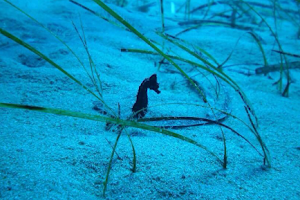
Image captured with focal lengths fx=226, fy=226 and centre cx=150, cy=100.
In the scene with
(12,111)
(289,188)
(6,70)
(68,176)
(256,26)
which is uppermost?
(256,26)

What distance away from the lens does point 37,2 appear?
3895 mm

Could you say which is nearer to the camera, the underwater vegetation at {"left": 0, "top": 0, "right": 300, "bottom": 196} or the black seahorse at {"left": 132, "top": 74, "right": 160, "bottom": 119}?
the underwater vegetation at {"left": 0, "top": 0, "right": 300, "bottom": 196}

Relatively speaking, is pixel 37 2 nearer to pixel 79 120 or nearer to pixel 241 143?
pixel 79 120

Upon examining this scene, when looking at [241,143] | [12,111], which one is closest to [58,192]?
[12,111]

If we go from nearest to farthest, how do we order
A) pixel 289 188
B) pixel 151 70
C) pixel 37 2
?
pixel 289 188 → pixel 151 70 → pixel 37 2

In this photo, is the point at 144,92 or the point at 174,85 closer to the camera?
the point at 144,92

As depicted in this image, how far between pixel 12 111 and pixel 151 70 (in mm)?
1507

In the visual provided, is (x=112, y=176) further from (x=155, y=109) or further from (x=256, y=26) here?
(x=256, y=26)

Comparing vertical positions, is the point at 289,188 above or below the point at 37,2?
below

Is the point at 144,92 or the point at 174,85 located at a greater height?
the point at 144,92

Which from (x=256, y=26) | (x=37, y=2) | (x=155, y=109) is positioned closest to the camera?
(x=155, y=109)

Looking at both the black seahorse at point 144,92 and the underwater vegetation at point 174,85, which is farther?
the black seahorse at point 144,92

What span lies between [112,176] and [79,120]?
585 mm

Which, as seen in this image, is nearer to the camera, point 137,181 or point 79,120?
point 137,181
